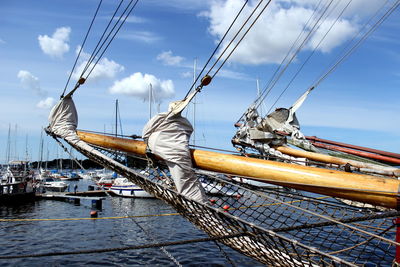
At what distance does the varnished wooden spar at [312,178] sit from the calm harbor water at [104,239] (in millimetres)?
5519

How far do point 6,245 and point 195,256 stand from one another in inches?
363

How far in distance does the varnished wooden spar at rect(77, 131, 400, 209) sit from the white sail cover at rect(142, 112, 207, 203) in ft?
0.65

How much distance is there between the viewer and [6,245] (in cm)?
1656

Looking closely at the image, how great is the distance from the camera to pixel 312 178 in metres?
3.70

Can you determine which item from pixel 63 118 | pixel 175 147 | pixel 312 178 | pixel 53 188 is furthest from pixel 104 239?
pixel 53 188

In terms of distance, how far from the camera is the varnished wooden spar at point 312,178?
3375mm

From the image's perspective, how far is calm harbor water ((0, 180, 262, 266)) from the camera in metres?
13.9

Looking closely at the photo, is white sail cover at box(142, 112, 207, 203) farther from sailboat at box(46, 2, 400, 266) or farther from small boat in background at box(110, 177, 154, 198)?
small boat in background at box(110, 177, 154, 198)

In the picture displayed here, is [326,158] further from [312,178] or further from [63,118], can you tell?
[63,118]

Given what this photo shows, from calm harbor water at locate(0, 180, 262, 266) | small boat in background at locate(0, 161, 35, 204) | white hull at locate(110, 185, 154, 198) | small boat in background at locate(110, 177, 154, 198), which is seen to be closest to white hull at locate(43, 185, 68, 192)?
small boat in background at locate(0, 161, 35, 204)

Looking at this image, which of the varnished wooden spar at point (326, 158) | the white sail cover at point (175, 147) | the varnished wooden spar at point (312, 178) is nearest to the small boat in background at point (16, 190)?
the varnished wooden spar at point (326, 158)

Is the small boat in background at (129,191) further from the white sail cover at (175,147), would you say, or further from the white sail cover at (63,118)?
the white sail cover at (175,147)

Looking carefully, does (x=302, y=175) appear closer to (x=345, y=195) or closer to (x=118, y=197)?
(x=345, y=195)

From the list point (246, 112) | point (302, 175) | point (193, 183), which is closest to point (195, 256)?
point (246, 112)
